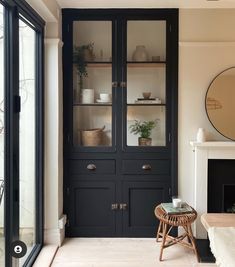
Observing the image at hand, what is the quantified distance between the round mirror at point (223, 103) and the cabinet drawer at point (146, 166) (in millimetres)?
668

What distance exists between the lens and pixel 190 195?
3.97 meters

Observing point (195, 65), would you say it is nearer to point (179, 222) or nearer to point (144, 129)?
point (144, 129)

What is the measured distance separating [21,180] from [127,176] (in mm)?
1258

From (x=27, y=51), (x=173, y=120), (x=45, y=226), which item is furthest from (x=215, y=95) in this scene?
(x=45, y=226)

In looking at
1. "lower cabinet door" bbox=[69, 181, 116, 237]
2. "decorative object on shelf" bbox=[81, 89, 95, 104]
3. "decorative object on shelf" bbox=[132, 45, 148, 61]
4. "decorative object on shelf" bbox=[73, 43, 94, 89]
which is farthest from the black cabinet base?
"decorative object on shelf" bbox=[73, 43, 94, 89]

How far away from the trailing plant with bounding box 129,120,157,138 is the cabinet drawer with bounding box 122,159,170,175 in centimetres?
29

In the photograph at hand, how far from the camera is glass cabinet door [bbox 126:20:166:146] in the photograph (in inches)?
156

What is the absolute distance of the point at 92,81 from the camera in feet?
13.2

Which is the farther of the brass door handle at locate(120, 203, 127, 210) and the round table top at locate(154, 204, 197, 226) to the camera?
the brass door handle at locate(120, 203, 127, 210)

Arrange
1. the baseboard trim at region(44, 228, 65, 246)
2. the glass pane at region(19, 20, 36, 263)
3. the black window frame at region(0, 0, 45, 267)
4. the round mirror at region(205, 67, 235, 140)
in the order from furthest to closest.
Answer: the round mirror at region(205, 67, 235, 140)
the baseboard trim at region(44, 228, 65, 246)
the glass pane at region(19, 20, 36, 263)
the black window frame at region(0, 0, 45, 267)

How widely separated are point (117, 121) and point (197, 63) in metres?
1.03

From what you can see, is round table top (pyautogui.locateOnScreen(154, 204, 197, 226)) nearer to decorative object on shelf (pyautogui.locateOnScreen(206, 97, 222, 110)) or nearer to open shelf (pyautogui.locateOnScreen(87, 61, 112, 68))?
decorative object on shelf (pyautogui.locateOnScreen(206, 97, 222, 110))

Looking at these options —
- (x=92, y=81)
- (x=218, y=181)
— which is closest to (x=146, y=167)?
(x=218, y=181)

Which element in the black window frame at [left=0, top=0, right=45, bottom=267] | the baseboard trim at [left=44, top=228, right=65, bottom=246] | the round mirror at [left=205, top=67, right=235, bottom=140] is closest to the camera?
the black window frame at [left=0, top=0, right=45, bottom=267]
